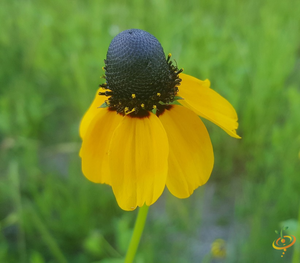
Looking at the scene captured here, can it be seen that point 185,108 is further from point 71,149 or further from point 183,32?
point 183,32

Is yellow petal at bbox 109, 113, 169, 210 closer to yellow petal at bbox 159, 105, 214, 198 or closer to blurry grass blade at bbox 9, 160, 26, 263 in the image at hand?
yellow petal at bbox 159, 105, 214, 198

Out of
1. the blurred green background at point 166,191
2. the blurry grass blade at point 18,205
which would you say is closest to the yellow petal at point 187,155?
the blurred green background at point 166,191

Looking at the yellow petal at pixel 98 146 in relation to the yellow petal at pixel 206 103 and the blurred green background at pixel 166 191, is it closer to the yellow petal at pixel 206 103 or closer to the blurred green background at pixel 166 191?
the yellow petal at pixel 206 103

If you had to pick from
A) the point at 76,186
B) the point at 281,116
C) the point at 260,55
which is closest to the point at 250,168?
the point at 281,116

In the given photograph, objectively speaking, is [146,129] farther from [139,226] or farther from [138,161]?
[139,226]

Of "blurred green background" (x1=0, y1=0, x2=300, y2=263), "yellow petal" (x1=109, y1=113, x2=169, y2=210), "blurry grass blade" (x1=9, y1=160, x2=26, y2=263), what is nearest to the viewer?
"yellow petal" (x1=109, y1=113, x2=169, y2=210)

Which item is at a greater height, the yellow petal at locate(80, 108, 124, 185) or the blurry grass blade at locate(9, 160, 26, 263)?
the yellow petal at locate(80, 108, 124, 185)

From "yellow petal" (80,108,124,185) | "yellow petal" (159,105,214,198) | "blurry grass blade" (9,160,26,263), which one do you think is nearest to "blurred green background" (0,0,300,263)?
"blurry grass blade" (9,160,26,263)

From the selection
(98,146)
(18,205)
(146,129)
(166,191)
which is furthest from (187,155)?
(166,191)

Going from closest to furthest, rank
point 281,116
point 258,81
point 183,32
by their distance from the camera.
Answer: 1. point 258,81
2. point 281,116
3. point 183,32
